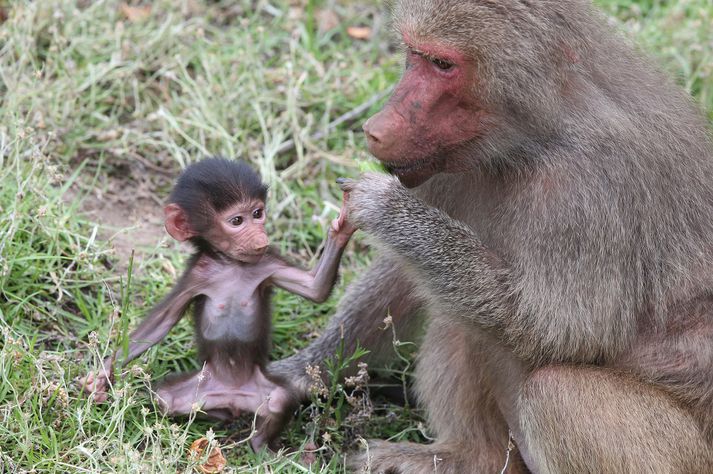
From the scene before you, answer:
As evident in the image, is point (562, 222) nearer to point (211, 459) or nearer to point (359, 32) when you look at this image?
point (211, 459)

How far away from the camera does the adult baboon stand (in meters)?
4.09

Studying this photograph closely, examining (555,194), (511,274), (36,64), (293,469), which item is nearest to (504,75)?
(555,194)

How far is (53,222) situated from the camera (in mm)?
5477

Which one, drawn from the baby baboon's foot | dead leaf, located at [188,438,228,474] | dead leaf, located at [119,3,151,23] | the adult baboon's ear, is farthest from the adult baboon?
dead leaf, located at [119,3,151,23]

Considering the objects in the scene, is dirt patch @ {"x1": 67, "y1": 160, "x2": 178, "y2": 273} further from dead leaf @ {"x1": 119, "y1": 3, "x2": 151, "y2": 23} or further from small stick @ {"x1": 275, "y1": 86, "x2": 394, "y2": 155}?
dead leaf @ {"x1": 119, "y1": 3, "x2": 151, "y2": 23}

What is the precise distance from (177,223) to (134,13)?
9.34ft

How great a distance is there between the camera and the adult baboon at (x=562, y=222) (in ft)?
13.4

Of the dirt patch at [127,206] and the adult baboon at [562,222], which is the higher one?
the adult baboon at [562,222]

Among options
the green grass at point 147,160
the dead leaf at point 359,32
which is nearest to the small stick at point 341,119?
the green grass at point 147,160

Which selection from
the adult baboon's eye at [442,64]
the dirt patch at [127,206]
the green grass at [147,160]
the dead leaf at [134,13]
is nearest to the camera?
the adult baboon's eye at [442,64]

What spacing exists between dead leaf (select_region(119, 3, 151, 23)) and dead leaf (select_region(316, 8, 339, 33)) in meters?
1.15

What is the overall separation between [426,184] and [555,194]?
0.69m

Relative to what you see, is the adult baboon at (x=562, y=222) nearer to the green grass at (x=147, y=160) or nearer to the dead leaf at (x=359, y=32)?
the green grass at (x=147, y=160)

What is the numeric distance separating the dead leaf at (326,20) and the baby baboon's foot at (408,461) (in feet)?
11.6
